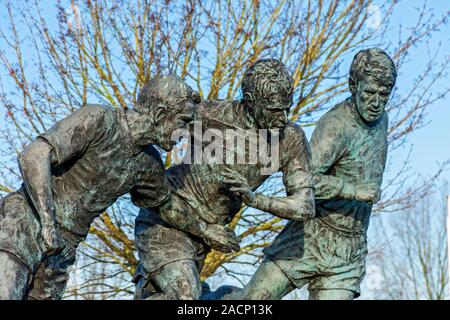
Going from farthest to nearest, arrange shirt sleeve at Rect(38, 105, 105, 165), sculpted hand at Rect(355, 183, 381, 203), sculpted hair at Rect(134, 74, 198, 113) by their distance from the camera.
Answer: sculpted hand at Rect(355, 183, 381, 203) < sculpted hair at Rect(134, 74, 198, 113) < shirt sleeve at Rect(38, 105, 105, 165)

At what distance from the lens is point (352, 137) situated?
7.09 meters

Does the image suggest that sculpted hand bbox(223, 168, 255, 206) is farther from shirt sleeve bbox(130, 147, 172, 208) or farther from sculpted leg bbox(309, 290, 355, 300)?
sculpted leg bbox(309, 290, 355, 300)

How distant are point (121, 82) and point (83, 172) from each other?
20.7 ft

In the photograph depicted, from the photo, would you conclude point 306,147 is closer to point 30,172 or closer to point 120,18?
point 30,172

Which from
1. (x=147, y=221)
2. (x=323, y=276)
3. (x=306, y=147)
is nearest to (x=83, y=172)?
(x=147, y=221)

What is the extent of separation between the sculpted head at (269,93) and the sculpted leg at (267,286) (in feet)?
3.75

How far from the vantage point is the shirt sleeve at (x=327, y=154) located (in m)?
6.75

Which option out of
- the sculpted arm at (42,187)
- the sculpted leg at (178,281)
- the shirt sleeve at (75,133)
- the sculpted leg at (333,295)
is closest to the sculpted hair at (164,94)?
the shirt sleeve at (75,133)

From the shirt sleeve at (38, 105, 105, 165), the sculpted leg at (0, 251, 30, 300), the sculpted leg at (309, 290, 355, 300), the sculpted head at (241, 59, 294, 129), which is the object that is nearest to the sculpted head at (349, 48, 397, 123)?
the sculpted head at (241, 59, 294, 129)

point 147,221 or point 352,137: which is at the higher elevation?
point 352,137

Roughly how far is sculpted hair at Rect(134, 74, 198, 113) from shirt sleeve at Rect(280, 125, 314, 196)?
785 millimetres

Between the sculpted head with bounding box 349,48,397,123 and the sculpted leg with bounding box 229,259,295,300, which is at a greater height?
the sculpted head with bounding box 349,48,397,123

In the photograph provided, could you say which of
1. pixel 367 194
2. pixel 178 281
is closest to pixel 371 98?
pixel 367 194

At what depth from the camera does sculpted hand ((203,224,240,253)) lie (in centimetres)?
641
